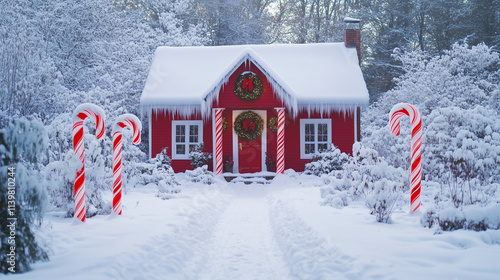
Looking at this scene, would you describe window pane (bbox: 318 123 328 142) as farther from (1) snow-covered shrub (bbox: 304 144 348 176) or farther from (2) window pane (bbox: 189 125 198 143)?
(2) window pane (bbox: 189 125 198 143)

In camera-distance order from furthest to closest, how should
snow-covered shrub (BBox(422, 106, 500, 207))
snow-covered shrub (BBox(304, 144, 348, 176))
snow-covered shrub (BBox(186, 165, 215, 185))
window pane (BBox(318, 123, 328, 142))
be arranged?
window pane (BBox(318, 123, 328, 142)) → snow-covered shrub (BBox(304, 144, 348, 176)) → snow-covered shrub (BBox(186, 165, 215, 185)) → snow-covered shrub (BBox(422, 106, 500, 207))

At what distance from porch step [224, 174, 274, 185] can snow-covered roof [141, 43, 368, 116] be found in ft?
8.94

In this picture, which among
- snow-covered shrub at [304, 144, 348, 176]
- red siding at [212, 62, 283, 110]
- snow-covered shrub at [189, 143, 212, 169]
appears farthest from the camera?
red siding at [212, 62, 283, 110]

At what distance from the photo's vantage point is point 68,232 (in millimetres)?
6547

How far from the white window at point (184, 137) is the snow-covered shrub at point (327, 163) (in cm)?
488

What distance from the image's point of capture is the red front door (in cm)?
1678

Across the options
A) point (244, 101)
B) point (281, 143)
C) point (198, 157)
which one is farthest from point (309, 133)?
point (198, 157)

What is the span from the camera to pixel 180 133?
17203mm

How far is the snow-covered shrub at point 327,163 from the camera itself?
14.6 m

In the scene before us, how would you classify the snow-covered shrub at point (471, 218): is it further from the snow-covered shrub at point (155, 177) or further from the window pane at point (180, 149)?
the window pane at point (180, 149)

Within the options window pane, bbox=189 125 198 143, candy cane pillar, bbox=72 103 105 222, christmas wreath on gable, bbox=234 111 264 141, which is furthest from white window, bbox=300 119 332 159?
candy cane pillar, bbox=72 103 105 222

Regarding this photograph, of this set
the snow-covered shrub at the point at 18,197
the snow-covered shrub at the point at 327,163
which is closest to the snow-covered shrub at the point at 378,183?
the snow-covered shrub at the point at 327,163

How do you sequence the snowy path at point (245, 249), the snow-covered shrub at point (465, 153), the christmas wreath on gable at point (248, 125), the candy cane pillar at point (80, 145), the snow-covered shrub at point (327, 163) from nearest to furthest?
the snowy path at point (245, 249)
the candy cane pillar at point (80, 145)
the snow-covered shrub at point (465, 153)
the snow-covered shrub at point (327, 163)
the christmas wreath on gable at point (248, 125)

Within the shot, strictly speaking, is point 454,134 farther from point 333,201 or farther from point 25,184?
point 25,184
